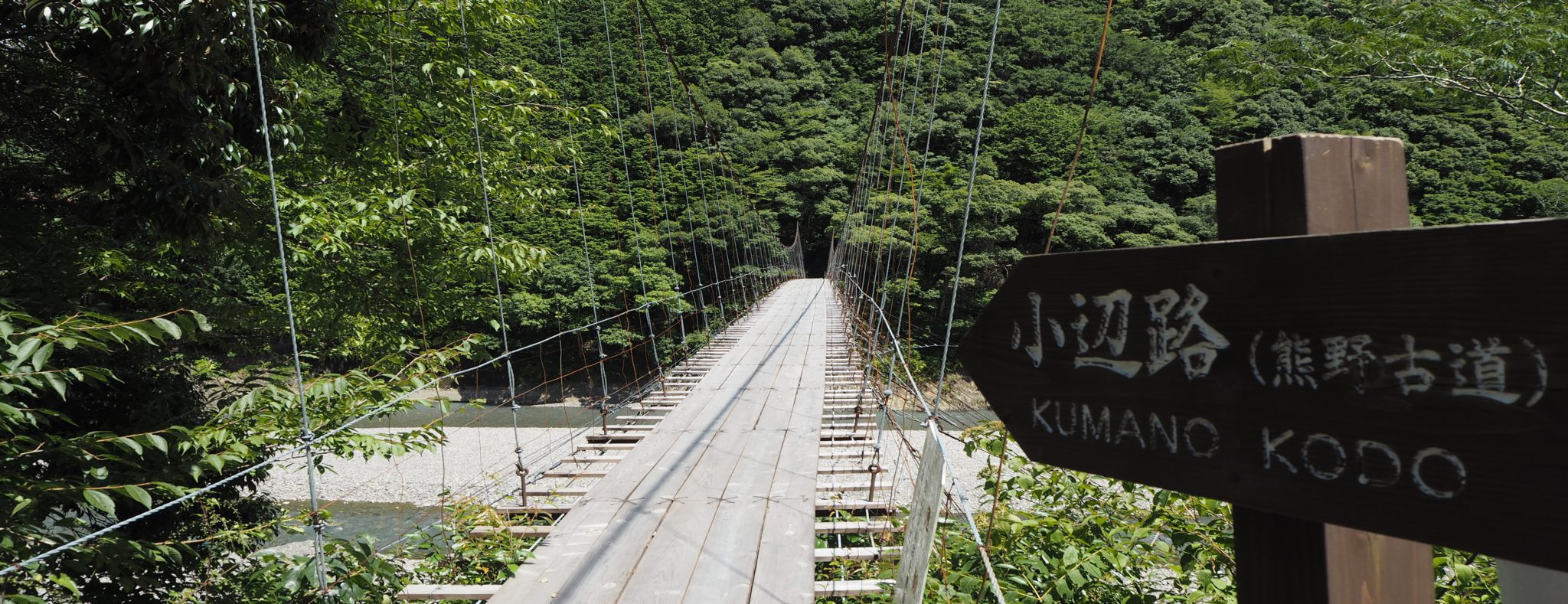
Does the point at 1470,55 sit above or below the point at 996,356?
above

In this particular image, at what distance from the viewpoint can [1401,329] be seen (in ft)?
1.32

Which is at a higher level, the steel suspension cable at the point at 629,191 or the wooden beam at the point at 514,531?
the steel suspension cable at the point at 629,191

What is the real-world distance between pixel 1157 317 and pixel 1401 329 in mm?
143

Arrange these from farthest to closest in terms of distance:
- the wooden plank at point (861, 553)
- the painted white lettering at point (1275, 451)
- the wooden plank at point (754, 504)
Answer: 1. the wooden plank at point (861, 553)
2. the wooden plank at point (754, 504)
3. the painted white lettering at point (1275, 451)

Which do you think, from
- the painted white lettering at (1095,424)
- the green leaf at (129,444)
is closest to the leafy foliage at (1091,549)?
the painted white lettering at (1095,424)

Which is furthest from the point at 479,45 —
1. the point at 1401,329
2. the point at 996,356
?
the point at 1401,329

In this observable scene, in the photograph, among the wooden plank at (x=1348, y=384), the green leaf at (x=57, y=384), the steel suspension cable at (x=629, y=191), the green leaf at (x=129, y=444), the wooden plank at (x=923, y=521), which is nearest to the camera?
the wooden plank at (x=1348, y=384)

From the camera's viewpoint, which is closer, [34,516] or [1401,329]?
[1401,329]

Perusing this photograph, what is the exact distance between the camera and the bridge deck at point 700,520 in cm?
164

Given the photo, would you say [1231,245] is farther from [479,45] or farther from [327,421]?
[479,45]

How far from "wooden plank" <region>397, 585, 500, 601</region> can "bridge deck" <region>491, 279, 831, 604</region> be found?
5 centimetres

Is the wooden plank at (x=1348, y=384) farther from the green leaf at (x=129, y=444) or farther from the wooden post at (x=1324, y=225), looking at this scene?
the green leaf at (x=129, y=444)

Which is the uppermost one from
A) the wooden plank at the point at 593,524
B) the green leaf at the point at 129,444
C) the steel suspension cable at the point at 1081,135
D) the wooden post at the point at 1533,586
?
the steel suspension cable at the point at 1081,135

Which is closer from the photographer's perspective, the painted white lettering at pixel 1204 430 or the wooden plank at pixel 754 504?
the painted white lettering at pixel 1204 430
